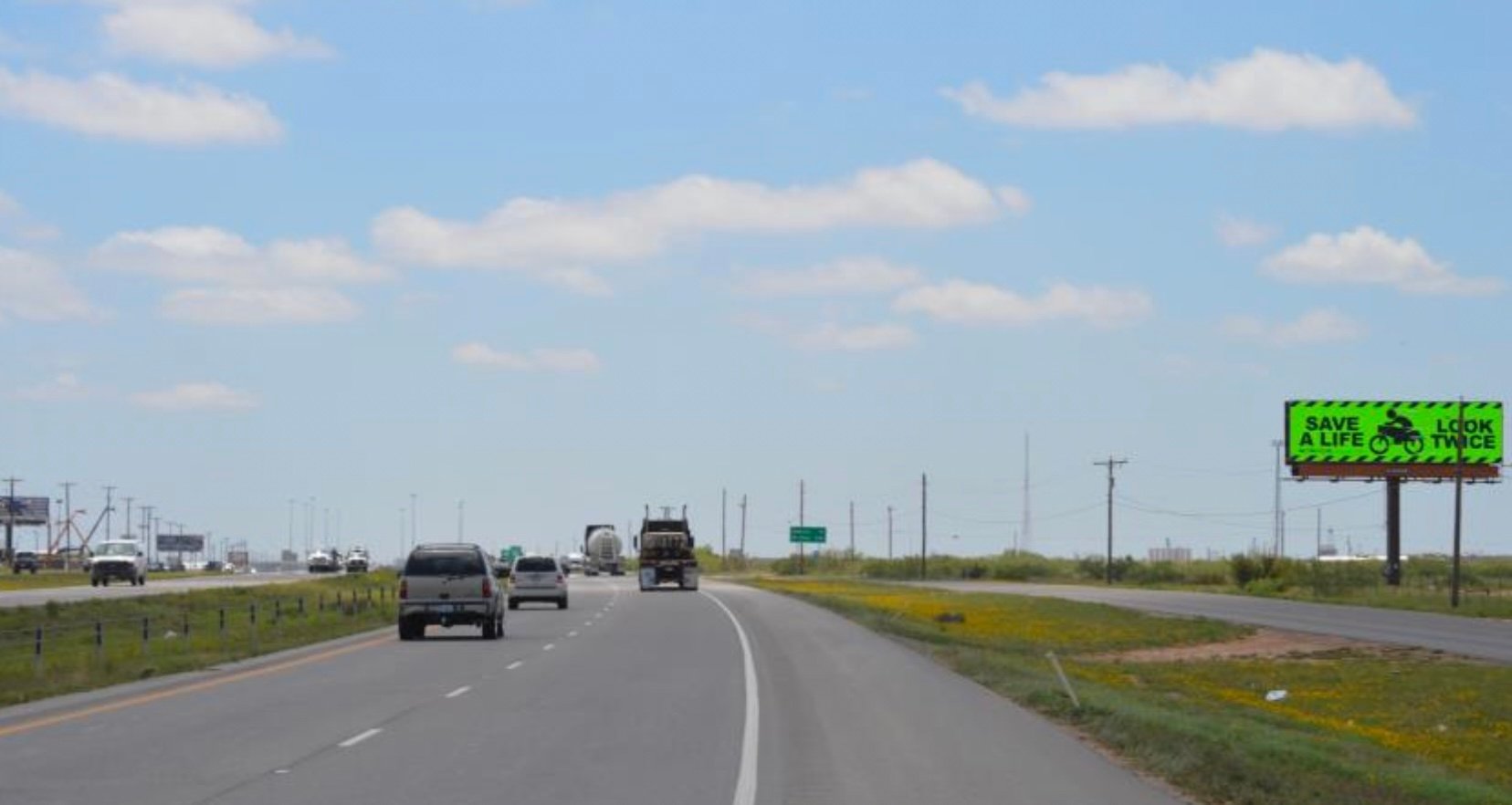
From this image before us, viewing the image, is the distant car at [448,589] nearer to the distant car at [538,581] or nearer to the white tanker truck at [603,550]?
the distant car at [538,581]

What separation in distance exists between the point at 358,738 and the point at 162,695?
8.03 m

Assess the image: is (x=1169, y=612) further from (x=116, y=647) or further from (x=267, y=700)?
(x=267, y=700)

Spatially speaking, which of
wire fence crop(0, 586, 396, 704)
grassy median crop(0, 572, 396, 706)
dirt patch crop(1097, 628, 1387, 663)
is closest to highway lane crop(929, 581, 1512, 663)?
dirt patch crop(1097, 628, 1387, 663)

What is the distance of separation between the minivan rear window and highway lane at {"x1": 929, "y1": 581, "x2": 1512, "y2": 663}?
22.8 metres

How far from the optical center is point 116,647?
1679 inches

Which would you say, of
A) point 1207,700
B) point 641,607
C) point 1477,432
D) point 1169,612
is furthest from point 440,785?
point 1477,432

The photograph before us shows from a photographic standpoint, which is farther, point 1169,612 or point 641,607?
point 1169,612

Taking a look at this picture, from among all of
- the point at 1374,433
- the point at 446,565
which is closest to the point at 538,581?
the point at 446,565

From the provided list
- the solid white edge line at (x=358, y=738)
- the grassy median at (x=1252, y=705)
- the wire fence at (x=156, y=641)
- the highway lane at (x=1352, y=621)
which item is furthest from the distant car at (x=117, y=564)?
the solid white edge line at (x=358, y=738)

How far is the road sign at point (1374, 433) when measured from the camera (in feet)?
349

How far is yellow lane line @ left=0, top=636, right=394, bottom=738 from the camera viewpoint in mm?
22594

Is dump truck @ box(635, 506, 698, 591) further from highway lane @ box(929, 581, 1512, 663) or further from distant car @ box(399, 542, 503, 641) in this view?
distant car @ box(399, 542, 503, 641)

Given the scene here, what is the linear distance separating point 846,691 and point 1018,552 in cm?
16631

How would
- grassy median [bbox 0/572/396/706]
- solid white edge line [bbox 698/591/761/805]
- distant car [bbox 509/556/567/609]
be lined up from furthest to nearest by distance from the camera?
→ 1. distant car [bbox 509/556/567/609]
2. grassy median [bbox 0/572/396/706]
3. solid white edge line [bbox 698/591/761/805]
